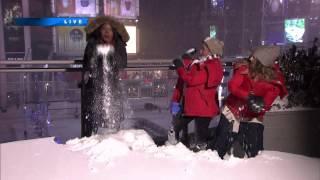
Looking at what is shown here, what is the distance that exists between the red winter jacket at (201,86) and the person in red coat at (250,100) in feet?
1.09

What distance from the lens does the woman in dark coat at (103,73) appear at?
3.65m

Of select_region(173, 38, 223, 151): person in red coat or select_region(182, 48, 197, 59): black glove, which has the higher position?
select_region(182, 48, 197, 59): black glove

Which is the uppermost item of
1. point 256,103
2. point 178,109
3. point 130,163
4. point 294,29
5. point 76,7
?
point 294,29

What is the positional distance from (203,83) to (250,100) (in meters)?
0.71

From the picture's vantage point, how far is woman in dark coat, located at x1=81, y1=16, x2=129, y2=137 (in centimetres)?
365

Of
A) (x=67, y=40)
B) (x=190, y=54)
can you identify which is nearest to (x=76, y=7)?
(x=67, y=40)

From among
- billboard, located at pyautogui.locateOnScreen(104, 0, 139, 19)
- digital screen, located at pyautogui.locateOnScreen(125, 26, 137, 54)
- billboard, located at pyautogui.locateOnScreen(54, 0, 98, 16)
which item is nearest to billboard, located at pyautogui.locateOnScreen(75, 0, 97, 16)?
billboard, located at pyautogui.locateOnScreen(54, 0, 98, 16)

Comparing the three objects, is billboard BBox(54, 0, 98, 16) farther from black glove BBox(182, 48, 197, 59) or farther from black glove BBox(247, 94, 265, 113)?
black glove BBox(247, 94, 265, 113)

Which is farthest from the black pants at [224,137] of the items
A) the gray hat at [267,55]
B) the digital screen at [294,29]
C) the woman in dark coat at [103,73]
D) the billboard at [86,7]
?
the digital screen at [294,29]

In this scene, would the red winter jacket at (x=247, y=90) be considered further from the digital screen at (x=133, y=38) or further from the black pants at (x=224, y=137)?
the digital screen at (x=133, y=38)

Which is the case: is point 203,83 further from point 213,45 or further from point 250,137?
point 250,137

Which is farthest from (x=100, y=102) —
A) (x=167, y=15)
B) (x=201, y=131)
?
(x=167, y=15)

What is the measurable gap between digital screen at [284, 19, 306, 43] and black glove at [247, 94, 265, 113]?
23.4 m

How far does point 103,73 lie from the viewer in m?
3.66
